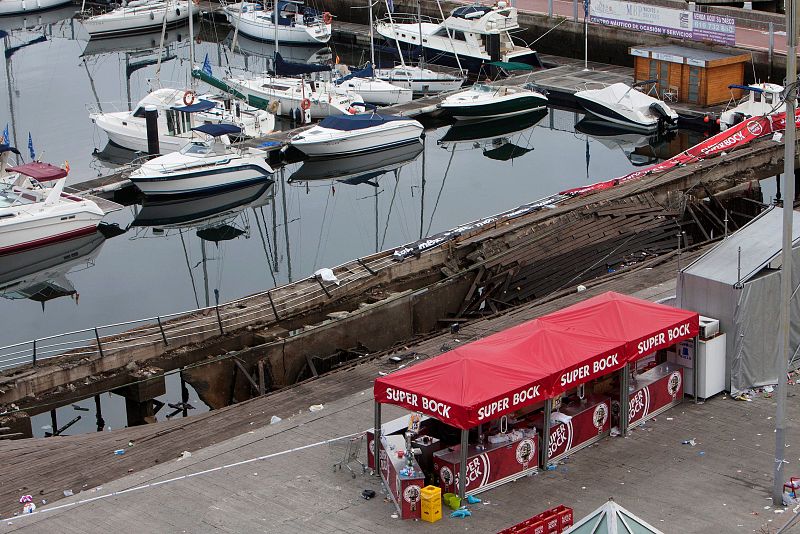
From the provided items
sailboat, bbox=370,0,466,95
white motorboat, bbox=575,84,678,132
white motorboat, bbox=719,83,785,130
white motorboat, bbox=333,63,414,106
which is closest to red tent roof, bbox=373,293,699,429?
white motorboat, bbox=719,83,785,130

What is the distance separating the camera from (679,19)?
62719 millimetres

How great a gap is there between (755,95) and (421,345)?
31031 mm

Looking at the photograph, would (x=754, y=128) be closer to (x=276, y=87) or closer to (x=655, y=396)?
(x=276, y=87)

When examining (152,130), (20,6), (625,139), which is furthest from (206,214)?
(20,6)

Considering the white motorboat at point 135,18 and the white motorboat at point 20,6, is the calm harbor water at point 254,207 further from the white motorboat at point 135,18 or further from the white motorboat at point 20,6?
the white motorboat at point 20,6

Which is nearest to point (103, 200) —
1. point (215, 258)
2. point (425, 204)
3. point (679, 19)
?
point (215, 258)

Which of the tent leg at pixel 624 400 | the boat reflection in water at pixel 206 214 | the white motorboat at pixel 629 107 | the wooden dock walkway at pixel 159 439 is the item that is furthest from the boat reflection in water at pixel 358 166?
the tent leg at pixel 624 400

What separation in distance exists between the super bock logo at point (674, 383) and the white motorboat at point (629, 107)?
36427 millimetres

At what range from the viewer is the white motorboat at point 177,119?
5494cm

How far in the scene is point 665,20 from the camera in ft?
209

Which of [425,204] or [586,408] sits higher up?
[586,408]

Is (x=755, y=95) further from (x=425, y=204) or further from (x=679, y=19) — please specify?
(x=425, y=204)

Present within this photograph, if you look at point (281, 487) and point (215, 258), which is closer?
point (281, 487)

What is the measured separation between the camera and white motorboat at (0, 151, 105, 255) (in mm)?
44844
